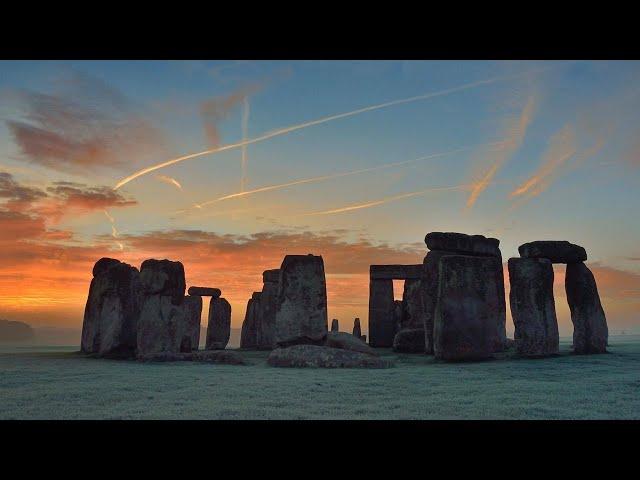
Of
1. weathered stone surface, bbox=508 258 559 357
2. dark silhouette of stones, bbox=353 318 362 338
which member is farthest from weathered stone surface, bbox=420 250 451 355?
dark silhouette of stones, bbox=353 318 362 338

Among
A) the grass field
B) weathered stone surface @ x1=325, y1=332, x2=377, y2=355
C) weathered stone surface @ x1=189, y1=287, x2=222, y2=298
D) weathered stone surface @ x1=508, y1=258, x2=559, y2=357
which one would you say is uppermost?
weathered stone surface @ x1=189, y1=287, x2=222, y2=298

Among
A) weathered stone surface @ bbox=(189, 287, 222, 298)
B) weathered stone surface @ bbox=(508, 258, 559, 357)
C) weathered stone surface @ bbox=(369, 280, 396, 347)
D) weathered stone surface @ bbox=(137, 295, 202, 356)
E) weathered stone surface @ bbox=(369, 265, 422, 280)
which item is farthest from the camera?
weathered stone surface @ bbox=(189, 287, 222, 298)

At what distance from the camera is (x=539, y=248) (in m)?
13.4

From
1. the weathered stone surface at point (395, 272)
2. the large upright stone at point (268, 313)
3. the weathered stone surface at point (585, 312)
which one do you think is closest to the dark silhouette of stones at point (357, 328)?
the weathered stone surface at point (395, 272)

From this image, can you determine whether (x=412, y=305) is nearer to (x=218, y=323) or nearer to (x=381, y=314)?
(x=381, y=314)

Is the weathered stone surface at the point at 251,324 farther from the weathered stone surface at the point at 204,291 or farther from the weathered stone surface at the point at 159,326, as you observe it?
the weathered stone surface at the point at 159,326

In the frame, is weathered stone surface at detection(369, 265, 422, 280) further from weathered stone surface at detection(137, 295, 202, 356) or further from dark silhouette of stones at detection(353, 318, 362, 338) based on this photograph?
dark silhouette of stones at detection(353, 318, 362, 338)

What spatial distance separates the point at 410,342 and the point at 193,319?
335 inches

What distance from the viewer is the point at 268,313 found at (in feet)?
65.2

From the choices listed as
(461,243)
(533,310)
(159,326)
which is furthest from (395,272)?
(159,326)

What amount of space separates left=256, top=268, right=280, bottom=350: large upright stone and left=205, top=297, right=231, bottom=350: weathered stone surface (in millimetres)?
3294

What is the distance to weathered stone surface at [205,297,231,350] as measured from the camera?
2288cm
